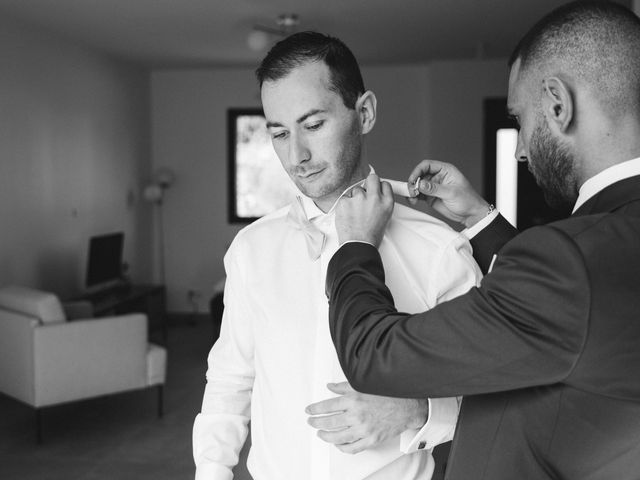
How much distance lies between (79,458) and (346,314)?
336 centimetres

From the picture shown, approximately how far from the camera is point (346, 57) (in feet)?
4.31

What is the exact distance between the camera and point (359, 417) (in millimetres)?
1093

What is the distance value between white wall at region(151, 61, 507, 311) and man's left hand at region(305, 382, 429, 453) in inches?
262

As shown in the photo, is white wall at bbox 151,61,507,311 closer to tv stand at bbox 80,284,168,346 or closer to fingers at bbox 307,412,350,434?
tv stand at bbox 80,284,168,346

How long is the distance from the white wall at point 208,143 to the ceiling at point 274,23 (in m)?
0.73

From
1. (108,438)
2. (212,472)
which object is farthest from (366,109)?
(108,438)

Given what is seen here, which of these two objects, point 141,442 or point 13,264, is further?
point 13,264

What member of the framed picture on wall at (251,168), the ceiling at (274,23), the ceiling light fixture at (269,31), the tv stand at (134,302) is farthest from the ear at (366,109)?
the framed picture on wall at (251,168)

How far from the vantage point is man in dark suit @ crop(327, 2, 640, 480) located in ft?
2.64

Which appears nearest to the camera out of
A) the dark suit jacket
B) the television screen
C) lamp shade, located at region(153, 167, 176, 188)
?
the dark suit jacket

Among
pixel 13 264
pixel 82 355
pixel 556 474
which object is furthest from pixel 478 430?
pixel 13 264

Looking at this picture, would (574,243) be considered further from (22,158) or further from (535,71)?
(22,158)

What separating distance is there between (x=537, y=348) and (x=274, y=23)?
520 centimetres

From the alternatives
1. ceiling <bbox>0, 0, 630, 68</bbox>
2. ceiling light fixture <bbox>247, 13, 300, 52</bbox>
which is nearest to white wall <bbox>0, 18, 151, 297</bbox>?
ceiling <bbox>0, 0, 630, 68</bbox>
